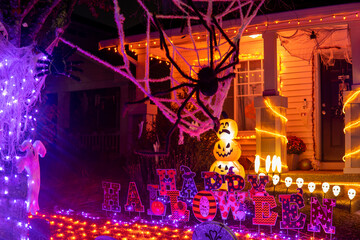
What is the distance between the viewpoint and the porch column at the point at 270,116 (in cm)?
1069

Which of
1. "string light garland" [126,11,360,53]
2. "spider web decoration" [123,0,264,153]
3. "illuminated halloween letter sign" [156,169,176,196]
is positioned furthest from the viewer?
"string light garland" [126,11,360,53]

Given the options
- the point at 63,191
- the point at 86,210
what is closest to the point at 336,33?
the point at 86,210

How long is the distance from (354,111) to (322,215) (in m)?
4.41

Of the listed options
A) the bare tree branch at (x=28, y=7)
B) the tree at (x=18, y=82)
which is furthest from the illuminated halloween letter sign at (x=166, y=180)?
the bare tree branch at (x=28, y=7)

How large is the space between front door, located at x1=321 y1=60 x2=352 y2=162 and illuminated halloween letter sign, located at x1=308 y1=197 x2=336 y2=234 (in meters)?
6.17

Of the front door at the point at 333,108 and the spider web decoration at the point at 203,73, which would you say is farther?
the front door at the point at 333,108

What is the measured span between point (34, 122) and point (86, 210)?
4.75 m

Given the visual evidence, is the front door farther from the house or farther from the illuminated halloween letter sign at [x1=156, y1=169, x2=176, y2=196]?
the illuminated halloween letter sign at [x1=156, y1=169, x2=176, y2=196]

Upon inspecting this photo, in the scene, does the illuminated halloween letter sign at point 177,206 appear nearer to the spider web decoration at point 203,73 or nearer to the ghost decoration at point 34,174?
the ghost decoration at point 34,174

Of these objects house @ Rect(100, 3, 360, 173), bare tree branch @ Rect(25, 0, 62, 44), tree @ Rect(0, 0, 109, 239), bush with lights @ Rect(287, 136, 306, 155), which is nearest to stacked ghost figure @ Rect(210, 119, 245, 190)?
house @ Rect(100, 3, 360, 173)

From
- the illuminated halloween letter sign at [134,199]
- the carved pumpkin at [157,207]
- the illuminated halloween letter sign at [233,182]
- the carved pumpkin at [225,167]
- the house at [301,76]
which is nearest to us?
the illuminated halloween letter sign at [233,182]

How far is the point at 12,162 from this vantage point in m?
5.32

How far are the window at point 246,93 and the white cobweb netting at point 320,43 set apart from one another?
5.54 feet

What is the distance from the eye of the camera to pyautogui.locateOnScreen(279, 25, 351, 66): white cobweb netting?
1121 centimetres
